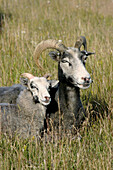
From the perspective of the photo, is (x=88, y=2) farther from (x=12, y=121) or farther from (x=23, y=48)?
(x=12, y=121)

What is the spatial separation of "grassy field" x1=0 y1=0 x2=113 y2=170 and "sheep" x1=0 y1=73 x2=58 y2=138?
25cm

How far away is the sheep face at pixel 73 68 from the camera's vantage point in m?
4.71

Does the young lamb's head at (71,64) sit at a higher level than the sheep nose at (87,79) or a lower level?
higher

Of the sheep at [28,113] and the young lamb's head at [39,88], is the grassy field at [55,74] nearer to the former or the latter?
the sheep at [28,113]

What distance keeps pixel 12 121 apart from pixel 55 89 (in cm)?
102

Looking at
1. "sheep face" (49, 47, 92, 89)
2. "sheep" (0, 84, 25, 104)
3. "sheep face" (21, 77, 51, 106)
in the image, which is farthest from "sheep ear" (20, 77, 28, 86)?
"sheep face" (49, 47, 92, 89)

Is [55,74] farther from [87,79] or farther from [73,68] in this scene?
[87,79]

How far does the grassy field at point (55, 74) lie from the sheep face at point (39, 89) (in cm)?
60

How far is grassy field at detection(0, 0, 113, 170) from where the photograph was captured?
3789mm

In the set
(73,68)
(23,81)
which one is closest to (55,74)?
(23,81)

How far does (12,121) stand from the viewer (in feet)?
16.0

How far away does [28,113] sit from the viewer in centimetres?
493

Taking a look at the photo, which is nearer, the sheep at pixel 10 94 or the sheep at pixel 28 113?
the sheep at pixel 28 113

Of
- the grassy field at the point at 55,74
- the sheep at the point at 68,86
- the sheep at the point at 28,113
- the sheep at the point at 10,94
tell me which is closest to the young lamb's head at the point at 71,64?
the sheep at the point at 68,86
